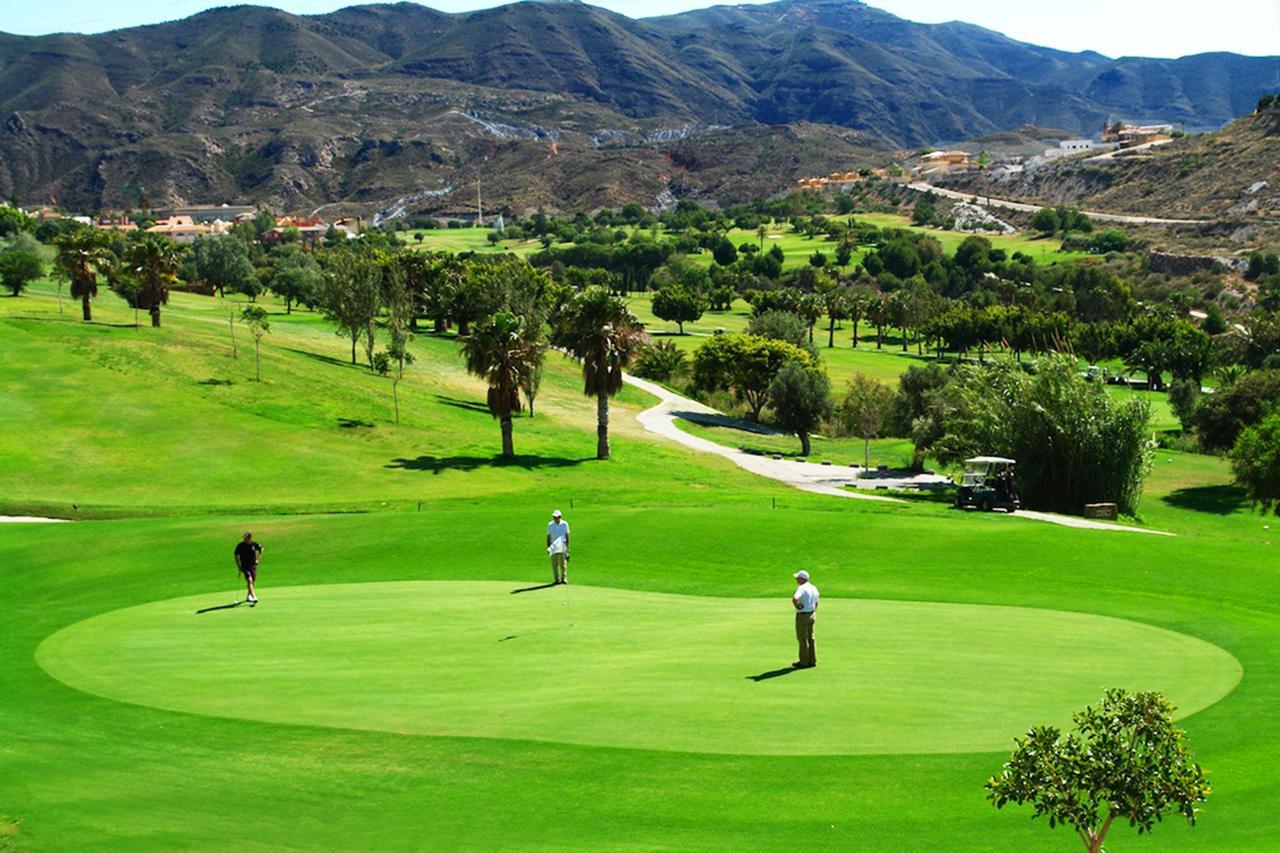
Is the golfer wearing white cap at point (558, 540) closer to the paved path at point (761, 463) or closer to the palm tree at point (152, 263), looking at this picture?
the paved path at point (761, 463)

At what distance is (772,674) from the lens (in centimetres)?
1969

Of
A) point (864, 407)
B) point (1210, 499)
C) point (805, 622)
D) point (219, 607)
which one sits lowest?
point (1210, 499)

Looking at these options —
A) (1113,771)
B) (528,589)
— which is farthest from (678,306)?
(1113,771)

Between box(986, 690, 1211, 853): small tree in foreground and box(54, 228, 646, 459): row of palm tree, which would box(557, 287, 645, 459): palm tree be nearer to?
box(54, 228, 646, 459): row of palm tree

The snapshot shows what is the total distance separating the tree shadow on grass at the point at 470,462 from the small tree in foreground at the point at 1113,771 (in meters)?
53.8

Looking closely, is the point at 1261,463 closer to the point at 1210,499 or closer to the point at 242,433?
the point at 1210,499

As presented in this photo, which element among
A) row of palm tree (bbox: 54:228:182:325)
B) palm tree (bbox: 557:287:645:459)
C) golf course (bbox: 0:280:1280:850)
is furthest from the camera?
row of palm tree (bbox: 54:228:182:325)

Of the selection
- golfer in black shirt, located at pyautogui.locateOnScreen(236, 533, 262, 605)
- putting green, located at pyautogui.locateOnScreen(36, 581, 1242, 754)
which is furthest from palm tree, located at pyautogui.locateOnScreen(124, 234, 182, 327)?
putting green, located at pyautogui.locateOnScreen(36, 581, 1242, 754)

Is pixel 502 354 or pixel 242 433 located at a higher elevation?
pixel 502 354

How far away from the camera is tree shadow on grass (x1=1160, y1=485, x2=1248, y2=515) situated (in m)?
67.0

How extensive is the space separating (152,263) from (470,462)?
35.5 meters

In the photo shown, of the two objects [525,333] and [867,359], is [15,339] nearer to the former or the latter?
[525,333]

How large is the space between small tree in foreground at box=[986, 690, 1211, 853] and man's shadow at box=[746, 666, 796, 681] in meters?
7.81

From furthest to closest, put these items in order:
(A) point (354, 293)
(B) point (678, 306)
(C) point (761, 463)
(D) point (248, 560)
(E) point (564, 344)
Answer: (B) point (678, 306) → (A) point (354, 293) → (C) point (761, 463) → (E) point (564, 344) → (D) point (248, 560)
